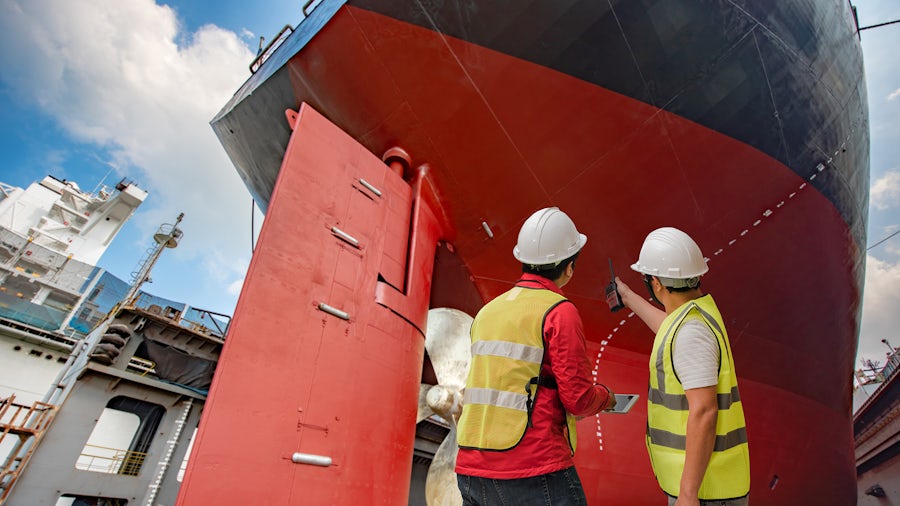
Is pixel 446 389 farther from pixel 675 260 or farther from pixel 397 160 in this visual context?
pixel 675 260

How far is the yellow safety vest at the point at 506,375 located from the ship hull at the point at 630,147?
2476mm

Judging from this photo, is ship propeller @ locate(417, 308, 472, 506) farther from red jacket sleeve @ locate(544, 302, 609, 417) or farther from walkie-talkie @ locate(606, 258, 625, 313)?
red jacket sleeve @ locate(544, 302, 609, 417)

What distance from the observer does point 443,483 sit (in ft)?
13.2

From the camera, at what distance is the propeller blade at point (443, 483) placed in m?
3.95

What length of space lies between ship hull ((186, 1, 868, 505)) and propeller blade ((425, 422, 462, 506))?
3.07ft

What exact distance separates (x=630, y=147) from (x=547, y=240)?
2.98 meters

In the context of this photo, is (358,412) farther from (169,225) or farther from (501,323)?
(169,225)

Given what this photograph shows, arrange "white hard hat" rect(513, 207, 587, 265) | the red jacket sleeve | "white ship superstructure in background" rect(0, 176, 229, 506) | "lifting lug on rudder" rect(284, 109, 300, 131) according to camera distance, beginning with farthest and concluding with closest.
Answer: "white ship superstructure in background" rect(0, 176, 229, 506) < "lifting lug on rudder" rect(284, 109, 300, 131) < "white hard hat" rect(513, 207, 587, 265) < the red jacket sleeve

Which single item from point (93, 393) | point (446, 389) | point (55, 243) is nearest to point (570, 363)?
point (446, 389)

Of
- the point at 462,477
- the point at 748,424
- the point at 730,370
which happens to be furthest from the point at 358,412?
the point at 748,424

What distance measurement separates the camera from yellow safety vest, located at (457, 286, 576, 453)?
131cm

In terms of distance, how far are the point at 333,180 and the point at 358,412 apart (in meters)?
2.03

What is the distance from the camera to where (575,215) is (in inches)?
178

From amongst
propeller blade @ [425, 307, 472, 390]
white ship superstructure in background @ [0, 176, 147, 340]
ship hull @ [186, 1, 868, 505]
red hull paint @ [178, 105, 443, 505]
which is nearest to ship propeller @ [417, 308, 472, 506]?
propeller blade @ [425, 307, 472, 390]
